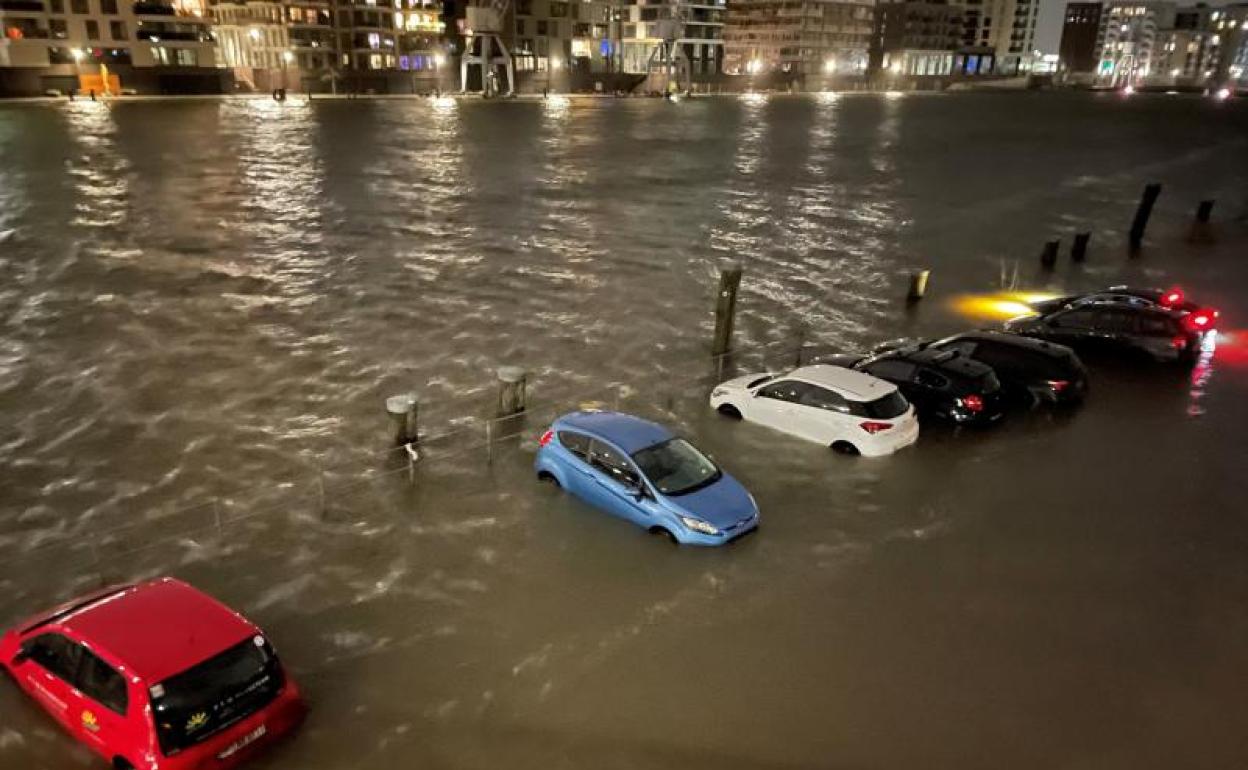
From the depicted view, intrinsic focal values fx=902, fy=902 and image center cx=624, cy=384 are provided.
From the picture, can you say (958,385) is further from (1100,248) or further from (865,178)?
(865,178)

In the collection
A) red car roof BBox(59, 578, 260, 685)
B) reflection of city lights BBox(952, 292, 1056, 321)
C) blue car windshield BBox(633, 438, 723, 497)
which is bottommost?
reflection of city lights BBox(952, 292, 1056, 321)

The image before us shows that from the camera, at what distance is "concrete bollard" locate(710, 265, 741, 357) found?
22.4 meters

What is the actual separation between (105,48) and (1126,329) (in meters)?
119

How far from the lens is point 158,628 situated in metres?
9.48

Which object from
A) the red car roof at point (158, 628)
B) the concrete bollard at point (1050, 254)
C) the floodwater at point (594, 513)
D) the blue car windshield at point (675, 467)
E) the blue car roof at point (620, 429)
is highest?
the red car roof at point (158, 628)

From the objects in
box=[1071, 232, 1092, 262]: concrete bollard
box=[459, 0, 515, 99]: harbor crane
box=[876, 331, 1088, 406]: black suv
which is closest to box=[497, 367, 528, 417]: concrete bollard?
box=[876, 331, 1088, 406]: black suv

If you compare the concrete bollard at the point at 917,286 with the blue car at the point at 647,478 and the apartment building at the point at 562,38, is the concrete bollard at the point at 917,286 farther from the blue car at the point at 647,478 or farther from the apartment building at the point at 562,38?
the apartment building at the point at 562,38

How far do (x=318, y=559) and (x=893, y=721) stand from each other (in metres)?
8.50

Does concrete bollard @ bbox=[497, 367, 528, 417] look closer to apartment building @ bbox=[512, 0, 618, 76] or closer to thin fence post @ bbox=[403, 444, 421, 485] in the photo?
thin fence post @ bbox=[403, 444, 421, 485]

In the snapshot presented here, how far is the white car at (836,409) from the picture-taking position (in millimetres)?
17156

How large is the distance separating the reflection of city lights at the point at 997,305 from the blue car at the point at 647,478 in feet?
54.2

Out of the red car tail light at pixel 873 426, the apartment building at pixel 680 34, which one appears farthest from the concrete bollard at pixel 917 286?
the apartment building at pixel 680 34

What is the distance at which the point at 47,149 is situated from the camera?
60031 millimetres

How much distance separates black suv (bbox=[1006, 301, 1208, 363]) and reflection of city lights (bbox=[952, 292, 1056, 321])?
148 inches
